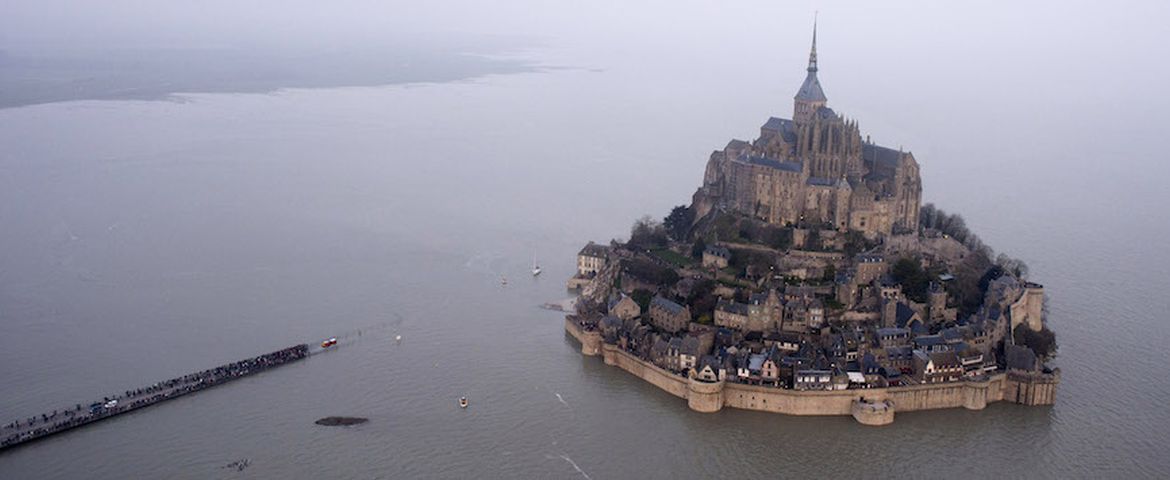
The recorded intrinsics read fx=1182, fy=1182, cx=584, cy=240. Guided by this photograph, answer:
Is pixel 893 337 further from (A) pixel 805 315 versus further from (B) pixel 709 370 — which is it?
(B) pixel 709 370

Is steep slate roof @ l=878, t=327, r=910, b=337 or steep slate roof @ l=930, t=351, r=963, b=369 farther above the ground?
steep slate roof @ l=878, t=327, r=910, b=337

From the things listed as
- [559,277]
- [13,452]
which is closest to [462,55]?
[559,277]

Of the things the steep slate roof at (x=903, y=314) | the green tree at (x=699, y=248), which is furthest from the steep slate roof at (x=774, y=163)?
the steep slate roof at (x=903, y=314)

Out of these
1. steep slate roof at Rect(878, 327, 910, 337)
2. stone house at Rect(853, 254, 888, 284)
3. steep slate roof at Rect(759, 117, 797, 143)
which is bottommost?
steep slate roof at Rect(878, 327, 910, 337)

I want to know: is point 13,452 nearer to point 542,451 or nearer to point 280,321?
point 280,321

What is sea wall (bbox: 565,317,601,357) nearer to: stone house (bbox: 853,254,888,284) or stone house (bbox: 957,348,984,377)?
stone house (bbox: 853,254,888,284)

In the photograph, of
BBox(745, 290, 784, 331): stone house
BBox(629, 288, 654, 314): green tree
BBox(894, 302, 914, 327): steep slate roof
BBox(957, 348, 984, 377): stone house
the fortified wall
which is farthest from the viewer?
BBox(629, 288, 654, 314): green tree

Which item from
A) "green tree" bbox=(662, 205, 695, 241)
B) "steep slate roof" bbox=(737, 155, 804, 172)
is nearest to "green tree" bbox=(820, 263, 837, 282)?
"steep slate roof" bbox=(737, 155, 804, 172)

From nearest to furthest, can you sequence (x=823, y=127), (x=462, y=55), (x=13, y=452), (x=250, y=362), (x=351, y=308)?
1. (x=13, y=452)
2. (x=250, y=362)
3. (x=351, y=308)
4. (x=823, y=127)
5. (x=462, y=55)
